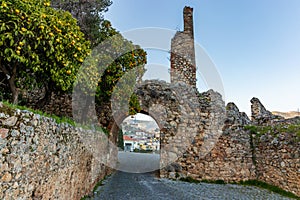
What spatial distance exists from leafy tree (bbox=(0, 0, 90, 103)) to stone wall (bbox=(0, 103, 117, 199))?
157cm

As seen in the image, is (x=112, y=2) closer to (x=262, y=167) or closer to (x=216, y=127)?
(x=216, y=127)

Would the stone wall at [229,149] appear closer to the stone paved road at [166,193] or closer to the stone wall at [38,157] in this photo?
the stone paved road at [166,193]

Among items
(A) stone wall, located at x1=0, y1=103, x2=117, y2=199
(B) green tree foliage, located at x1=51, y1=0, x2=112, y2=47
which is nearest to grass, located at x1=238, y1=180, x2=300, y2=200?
(A) stone wall, located at x1=0, y1=103, x2=117, y2=199

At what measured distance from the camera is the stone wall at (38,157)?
257 cm

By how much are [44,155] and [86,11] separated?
7.71 metres

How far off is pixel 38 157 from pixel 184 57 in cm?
1212

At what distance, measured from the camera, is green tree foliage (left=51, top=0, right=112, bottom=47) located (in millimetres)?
9023

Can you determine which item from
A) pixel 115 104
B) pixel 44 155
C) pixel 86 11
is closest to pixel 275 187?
pixel 115 104

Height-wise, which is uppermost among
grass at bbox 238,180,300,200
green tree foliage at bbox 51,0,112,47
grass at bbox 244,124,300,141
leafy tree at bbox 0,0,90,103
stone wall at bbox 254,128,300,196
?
green tree foliage at bbox 51,0,112,47

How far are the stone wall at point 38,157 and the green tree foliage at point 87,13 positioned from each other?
195 inches

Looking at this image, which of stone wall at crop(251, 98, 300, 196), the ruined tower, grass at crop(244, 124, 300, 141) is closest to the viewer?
stone wall at crop(251, 98, 300, 196)

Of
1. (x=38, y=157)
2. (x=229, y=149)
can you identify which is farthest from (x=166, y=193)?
(x=38, y=157)

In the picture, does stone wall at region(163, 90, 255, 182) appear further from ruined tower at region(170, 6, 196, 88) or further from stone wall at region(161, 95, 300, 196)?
ruined tower at region(170, 6, 196, 88)

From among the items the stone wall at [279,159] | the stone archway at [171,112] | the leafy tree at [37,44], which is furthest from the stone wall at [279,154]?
the leafy tree at [37,44]
